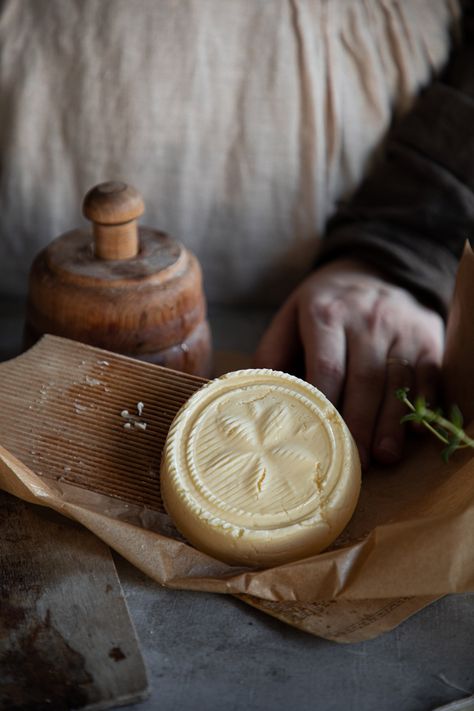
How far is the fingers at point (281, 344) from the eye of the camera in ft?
3.14

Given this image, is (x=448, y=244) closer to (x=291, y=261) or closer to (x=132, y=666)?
(x=291, y=261)

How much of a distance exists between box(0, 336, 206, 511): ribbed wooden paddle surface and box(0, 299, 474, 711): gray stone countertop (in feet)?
0.26

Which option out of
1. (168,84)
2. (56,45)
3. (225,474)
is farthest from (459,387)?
(56,45)

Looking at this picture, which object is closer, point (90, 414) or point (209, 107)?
point (90, 414)

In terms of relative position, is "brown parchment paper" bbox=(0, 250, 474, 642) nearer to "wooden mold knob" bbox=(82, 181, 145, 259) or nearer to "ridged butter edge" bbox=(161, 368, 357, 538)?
"ridged butter edge" bbox=(161, 368, 357, 538)

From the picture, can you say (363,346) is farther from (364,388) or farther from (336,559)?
(336,559)

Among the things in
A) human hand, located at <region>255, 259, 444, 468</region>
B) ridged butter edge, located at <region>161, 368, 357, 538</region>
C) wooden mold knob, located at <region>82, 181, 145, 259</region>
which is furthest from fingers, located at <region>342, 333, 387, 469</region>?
wooden mold knob, located at <region>82, 181, 145, 259</region>

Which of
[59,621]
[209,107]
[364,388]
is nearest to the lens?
[59,621]

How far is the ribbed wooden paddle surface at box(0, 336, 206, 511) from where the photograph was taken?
712 mm

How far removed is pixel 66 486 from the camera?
2.30 ft

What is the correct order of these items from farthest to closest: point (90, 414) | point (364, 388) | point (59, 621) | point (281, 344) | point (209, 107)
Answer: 1. point (209, 107)
2. point (281, 344)
3. point (364, 388)
4. point (90, 414)
5. point (59, 621)

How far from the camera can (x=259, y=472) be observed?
2.19ft

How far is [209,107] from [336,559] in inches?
25.9

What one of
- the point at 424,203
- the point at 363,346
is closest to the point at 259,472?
the point at 363,346
